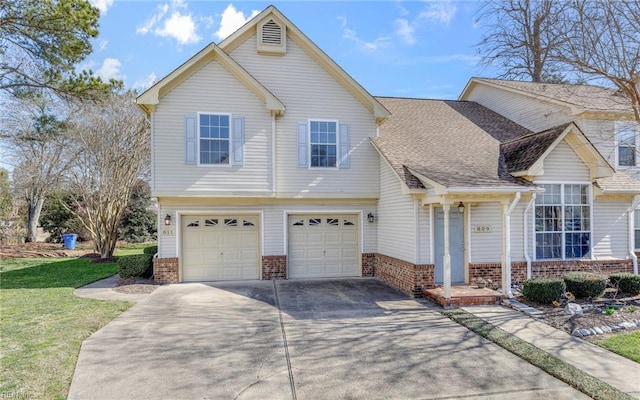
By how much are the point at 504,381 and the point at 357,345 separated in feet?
7.41

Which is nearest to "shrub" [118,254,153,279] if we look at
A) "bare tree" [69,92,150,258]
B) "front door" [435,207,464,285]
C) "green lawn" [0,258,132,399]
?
"green lawn" [0,258,132,399]

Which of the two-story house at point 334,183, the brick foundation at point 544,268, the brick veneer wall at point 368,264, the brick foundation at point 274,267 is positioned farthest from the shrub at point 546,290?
→ the brick foundation at point 274,267

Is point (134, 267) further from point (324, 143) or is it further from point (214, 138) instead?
point (324, 143)

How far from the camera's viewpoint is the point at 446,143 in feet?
40.0

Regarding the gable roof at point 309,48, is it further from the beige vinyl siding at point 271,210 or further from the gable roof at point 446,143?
the beige vinyl siding at point 271,210

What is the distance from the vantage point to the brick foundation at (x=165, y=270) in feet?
37.3

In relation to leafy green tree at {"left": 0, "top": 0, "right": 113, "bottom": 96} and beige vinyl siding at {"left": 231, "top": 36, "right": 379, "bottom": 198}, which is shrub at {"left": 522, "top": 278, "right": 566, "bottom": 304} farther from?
leafy green tree at {"left": 0, "top": 0, "right": 113, "bottom": 96}

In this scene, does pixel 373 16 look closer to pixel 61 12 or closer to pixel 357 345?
pixel 61 12

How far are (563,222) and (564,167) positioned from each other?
1618 mm

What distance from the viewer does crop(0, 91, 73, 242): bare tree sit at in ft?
56.9

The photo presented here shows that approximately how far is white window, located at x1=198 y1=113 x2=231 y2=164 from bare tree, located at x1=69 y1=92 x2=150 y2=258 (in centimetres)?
791

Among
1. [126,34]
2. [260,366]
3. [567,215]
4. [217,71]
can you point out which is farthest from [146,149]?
[567,215]

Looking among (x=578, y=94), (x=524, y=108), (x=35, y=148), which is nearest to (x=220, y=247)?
(x=524, y=108)

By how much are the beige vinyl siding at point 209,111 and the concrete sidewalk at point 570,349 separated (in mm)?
7247
